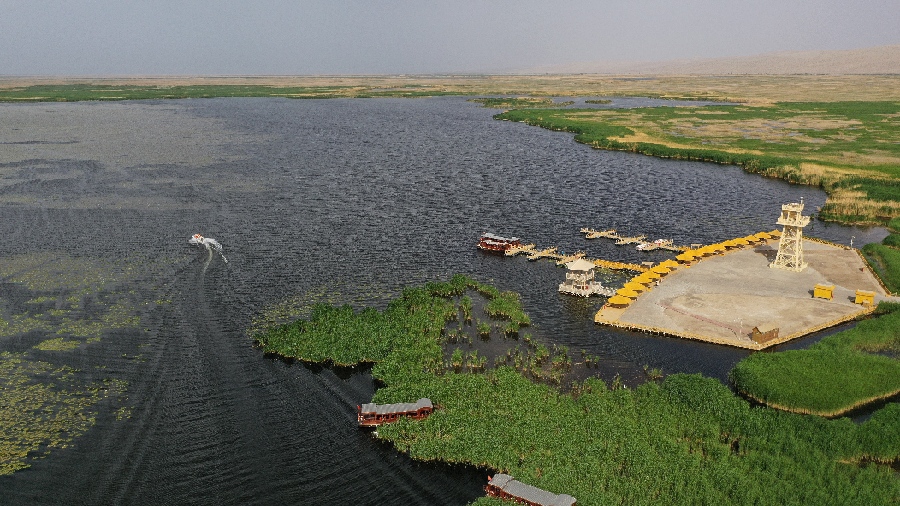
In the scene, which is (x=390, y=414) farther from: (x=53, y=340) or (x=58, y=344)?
(x=53, y=340)

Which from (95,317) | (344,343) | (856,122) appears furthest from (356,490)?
(856,122)

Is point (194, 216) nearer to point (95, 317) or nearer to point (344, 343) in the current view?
point (95, 317)

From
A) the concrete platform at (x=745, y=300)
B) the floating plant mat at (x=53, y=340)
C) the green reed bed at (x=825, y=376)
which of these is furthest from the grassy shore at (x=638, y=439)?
the floating plant mat at (x=53, y=340)

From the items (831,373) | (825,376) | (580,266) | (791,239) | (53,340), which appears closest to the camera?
(825,376)

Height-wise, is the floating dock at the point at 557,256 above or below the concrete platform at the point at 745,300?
above

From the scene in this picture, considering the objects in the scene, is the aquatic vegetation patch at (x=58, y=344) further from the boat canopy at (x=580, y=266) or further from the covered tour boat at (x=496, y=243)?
the boat canopy at (x=580, y=266)

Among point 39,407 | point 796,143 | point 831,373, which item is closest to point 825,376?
point 831,373

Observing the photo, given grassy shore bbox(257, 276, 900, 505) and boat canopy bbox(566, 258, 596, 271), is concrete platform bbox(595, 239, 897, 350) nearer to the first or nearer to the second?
boat canopy bbox(566, 258, 596, 271)

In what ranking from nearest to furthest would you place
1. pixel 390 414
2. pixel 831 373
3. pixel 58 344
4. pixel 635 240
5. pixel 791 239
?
pixel 390 414, pixel 831 373, pixel 58 344, pixel 791 239, pixel 635 240

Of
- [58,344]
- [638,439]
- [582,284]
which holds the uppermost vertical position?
[582,284]
